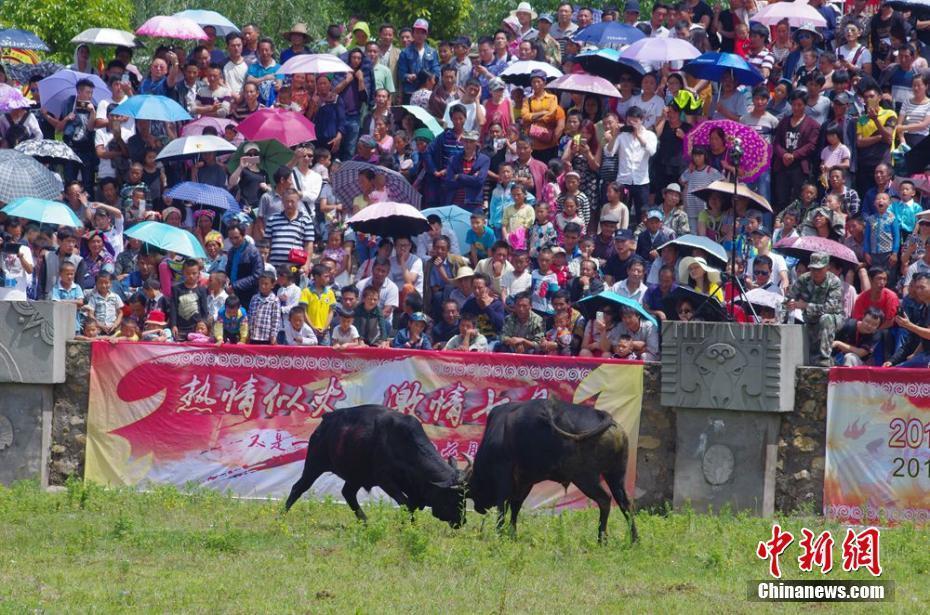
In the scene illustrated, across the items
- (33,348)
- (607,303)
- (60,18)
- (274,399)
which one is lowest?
(274,399)

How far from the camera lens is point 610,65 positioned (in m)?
23.7

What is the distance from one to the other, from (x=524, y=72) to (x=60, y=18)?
1555 centimetres

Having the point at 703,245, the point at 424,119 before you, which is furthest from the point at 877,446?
the point at 424,119

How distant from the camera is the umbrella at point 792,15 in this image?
23.5 m

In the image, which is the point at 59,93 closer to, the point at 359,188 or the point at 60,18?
the point at 359,188

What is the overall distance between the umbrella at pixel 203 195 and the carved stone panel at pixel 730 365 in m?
8.14

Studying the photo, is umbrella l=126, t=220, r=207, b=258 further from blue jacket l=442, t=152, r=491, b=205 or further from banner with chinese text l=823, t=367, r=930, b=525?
banner with chinese text l=823, t=367, r=930, b=525

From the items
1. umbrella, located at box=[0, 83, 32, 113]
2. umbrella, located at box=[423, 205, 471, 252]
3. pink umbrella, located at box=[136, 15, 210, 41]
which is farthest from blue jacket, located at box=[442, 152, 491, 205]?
umbrella, located at box=[0, 83, 32, 113]

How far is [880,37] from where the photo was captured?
2284 centimetres

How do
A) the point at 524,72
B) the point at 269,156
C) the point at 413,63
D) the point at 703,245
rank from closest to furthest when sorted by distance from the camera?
1. the point at 703,245
2. the point at 269,156
3. the point at 524,72
4. the point at 413,63

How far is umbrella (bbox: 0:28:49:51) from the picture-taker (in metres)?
28.3

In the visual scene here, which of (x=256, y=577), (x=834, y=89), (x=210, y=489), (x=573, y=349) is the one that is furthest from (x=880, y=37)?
(x=256, y=577)

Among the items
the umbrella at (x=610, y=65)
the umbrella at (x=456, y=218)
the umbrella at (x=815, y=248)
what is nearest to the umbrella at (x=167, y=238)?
the umbrella at (x=456, y=218)

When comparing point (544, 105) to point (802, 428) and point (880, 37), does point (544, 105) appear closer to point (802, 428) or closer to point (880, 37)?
point (880, 37)
